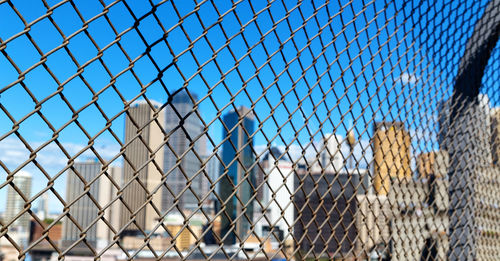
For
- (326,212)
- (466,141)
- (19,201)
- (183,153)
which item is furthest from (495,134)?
(19,201)

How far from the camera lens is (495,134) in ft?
11.5

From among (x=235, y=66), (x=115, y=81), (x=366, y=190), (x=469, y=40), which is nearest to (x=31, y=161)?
(x=115, y=81)

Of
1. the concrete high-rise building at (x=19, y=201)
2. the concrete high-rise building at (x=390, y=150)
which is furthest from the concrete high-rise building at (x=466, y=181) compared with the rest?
the concrete high-rise building at (x=19, y=201)

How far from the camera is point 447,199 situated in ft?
9.77

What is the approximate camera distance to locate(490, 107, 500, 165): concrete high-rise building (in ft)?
11.2

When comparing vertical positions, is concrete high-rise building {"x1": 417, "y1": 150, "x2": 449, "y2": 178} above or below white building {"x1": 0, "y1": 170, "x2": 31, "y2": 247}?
below

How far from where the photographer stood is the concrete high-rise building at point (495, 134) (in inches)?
134

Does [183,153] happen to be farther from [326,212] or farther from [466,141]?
[466,141]

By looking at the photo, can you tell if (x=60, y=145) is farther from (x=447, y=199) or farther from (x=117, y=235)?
(x=447, y=199)

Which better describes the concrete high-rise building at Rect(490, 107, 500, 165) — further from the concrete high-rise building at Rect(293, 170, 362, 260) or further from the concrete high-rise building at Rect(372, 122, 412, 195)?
the concrete high-rise building at Rect(293, 170, 362, 260)

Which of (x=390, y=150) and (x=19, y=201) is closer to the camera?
(x=390, y=150)

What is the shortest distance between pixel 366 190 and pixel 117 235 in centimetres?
133

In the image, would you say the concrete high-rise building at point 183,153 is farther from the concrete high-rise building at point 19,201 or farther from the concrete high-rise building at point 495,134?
the concrete high-rise building at point 495,134

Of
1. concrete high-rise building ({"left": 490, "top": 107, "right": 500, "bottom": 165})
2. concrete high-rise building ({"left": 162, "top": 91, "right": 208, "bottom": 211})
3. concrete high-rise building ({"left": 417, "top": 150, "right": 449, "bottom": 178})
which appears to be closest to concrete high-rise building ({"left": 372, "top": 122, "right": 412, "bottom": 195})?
concrete high-rise building ({"left": 417, "top": 150, "right": 449, "bottom": 178})
